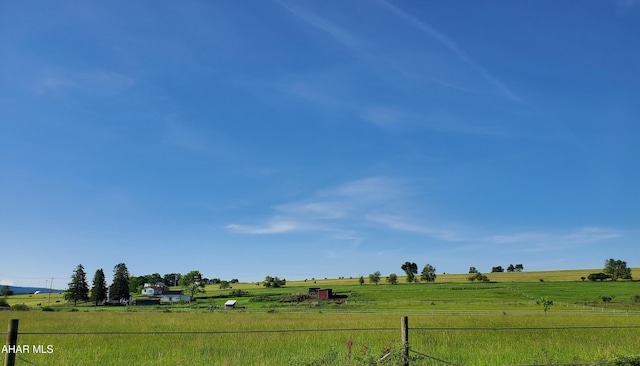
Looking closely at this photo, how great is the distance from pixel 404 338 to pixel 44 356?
1300 centimetres

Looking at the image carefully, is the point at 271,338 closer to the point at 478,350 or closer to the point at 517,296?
the point at 478,350

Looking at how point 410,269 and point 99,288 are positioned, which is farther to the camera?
point 410,269

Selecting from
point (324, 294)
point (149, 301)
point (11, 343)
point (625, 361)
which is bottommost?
point (149, 301)

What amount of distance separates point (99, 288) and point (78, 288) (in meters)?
6.99

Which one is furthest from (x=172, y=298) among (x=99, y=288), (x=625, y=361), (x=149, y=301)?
(x=625, y=361)

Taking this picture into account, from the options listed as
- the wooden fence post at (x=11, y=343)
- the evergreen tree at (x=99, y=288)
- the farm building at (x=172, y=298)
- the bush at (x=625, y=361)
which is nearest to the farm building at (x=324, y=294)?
the farm building at (x=172, y=298)

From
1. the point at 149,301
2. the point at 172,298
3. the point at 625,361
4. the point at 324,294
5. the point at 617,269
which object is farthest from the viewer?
the point at 617,269

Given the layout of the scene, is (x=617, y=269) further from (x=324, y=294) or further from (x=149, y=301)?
(x=149, y=301)

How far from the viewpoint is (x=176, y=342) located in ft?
66.6

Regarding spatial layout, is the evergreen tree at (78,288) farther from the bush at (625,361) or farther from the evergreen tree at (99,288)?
the bush at (625,361)

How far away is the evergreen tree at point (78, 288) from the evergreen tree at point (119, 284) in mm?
8291

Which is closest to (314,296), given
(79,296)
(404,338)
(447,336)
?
(79,296)

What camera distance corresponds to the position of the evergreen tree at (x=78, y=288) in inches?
4811

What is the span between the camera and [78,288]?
123 m
